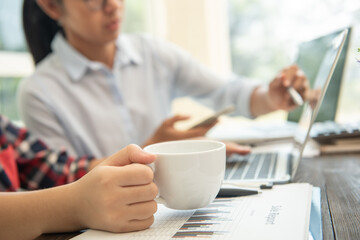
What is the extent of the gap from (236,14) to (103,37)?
197 centimetres

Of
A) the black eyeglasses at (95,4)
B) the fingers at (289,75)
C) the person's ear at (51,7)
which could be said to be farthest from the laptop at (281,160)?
the person's ear at (51,7)

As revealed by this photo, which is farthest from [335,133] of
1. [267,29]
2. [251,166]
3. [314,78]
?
[267,29]

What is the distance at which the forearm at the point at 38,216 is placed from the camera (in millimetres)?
472

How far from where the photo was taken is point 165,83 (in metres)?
1.43

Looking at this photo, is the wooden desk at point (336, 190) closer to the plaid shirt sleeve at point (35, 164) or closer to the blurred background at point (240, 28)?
the plaid shirt sleeve at point (35, 164)

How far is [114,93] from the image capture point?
1.28 m

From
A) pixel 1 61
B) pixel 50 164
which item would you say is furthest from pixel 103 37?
pixel 1 61

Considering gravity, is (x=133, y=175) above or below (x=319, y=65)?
below

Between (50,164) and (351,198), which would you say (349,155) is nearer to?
(351,198)

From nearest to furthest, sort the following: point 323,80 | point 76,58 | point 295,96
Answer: point 323,80 < point 295,96 < point 76,58

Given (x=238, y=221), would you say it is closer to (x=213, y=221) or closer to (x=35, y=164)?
(x=213, y=221)

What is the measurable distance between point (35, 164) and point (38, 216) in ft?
1.24

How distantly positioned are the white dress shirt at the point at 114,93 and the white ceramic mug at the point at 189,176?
0.71 m

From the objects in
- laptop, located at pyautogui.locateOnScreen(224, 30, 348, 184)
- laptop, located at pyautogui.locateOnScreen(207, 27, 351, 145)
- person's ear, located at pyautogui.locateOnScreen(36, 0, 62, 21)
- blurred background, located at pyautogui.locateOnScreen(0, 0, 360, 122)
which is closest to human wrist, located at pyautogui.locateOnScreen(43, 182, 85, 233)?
laptop, located at pyautogui.locateOnScreen(224, 30, 348, 184)
